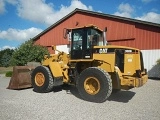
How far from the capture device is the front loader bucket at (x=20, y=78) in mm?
10727

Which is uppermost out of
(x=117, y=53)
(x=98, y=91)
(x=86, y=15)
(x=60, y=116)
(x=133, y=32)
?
(x=86, y=15)

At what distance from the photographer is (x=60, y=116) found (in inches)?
242

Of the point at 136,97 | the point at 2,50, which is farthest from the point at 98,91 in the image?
the point at 2,50

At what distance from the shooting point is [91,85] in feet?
27.3

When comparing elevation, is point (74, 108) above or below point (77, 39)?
below

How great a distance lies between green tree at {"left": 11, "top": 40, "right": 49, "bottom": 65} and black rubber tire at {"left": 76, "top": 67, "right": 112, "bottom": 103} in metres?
14.5

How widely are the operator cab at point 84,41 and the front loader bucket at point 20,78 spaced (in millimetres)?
3385

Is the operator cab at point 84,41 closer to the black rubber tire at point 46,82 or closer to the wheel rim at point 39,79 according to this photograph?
the black rubber tire at point 46,82

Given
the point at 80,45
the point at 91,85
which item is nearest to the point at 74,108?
the point at 91,85

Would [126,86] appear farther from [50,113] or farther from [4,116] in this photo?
[4,116]

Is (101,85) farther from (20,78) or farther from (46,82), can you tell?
(20,78)

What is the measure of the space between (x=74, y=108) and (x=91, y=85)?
153 cm

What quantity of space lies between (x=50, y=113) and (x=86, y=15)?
51.0 ft

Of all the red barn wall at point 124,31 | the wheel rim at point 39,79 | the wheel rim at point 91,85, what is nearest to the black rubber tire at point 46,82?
the wheel rim at point 39,79
